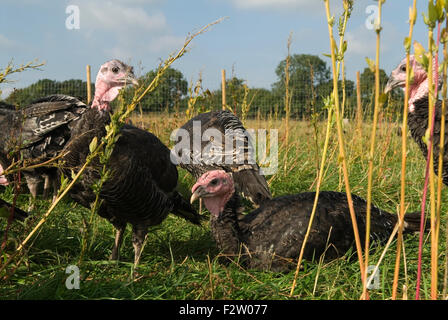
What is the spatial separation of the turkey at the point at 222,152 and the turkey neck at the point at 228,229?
1.07 meters

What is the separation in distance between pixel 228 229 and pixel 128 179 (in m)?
0.84

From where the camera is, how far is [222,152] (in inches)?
179

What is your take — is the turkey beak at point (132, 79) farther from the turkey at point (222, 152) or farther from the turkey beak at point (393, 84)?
the turkey beak at point (393, 84)

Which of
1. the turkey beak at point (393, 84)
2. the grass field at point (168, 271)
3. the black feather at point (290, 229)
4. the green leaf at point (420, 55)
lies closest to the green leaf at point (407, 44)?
the green leaf at point (420, 55)

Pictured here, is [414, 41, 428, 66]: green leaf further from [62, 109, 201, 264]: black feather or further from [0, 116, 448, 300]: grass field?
[62, 109, 201, 264]: black feather

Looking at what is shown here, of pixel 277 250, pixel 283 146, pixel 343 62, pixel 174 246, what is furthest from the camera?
pixel 283 146

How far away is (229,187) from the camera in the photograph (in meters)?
3.22

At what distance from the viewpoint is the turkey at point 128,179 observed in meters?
2.94

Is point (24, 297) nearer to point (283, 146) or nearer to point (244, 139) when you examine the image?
point (244, 139)

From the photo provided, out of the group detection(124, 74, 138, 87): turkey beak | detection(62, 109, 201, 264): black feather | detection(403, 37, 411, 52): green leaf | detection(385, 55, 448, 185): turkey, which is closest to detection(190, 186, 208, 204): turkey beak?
detection(62, 109, 201, 264): black feather

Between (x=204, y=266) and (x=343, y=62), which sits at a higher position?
(x=343, y=62)

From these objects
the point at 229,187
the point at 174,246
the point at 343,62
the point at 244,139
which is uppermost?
the point at 343,62

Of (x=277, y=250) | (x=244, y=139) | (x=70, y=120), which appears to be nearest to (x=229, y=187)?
(x=277, y=250)

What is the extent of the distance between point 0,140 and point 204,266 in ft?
11.5
